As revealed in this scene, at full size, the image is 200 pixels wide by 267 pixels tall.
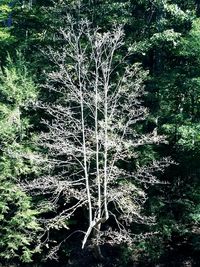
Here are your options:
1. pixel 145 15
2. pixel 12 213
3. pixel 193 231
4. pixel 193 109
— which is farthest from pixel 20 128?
pixel 145 15

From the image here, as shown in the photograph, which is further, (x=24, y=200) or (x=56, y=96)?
(x=56, y=96)

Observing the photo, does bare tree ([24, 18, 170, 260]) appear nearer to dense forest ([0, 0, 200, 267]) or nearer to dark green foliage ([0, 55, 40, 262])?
dense forest ([0, 0, 200, 267])

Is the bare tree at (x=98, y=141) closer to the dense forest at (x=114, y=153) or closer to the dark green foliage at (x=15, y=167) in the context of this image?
the dense forest at (x=114, y=153)

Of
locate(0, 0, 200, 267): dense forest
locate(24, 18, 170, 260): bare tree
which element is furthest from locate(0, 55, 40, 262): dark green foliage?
locate(24, 18, 170, 260): bare tree

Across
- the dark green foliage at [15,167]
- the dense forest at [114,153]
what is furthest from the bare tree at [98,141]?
the dark green foliage at [15,167]

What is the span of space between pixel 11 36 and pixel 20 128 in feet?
21.0

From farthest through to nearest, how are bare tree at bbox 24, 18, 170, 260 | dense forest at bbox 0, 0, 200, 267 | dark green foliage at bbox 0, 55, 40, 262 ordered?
dark green foliage at bbox 0, 55, 40, 262 < dense forest at bbox 0, 0, 200, 267 < bare tree at bbox 24, 18, 170, 260

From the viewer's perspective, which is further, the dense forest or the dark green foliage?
the dark green foliage

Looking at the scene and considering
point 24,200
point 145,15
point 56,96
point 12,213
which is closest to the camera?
point 24,200

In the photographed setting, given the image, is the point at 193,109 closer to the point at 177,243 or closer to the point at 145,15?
the point at 177,243

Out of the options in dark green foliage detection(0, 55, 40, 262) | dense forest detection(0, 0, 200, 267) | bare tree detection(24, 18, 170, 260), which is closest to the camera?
bare tree detection(24, 18, 170, 260)

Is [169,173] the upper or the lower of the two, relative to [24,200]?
upper

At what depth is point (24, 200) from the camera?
12.9 meters

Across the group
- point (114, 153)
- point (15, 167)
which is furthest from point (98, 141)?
point (15, 167)
